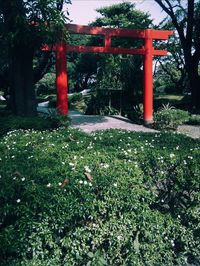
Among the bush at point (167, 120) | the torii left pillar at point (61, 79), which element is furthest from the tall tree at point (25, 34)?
the bush at point (167, 120)

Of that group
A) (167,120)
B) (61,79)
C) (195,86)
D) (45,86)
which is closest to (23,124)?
(61,79)

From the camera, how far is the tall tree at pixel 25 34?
31.4ft

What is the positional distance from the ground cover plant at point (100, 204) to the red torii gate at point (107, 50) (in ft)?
32.4

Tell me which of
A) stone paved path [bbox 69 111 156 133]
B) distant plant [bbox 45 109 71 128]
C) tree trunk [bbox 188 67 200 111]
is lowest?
stone paved path [bbox 69 111 156 133]

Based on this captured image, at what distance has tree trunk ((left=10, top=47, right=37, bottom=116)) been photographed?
1123 cm

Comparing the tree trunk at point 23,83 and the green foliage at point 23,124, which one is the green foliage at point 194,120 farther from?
the green foliage at point 23,124

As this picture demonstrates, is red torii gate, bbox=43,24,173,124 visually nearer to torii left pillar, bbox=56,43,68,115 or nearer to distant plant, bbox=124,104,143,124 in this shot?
torii left pillar, bbox=56,43,68,115

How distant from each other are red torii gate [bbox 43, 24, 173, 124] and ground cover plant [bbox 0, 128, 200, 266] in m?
9.87

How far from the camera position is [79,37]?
3712 cm

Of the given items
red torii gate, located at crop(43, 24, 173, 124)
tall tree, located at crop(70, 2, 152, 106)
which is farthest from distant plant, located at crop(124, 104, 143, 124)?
red torii gate, located at crop(43, 24, 173, 124)

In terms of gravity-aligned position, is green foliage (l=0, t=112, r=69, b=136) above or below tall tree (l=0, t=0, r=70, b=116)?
below

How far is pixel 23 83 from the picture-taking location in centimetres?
1136

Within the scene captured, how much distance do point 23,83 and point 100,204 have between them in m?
9.02

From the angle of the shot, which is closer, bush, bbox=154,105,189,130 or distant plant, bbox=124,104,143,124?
bush, bbox=154,105,189,130
